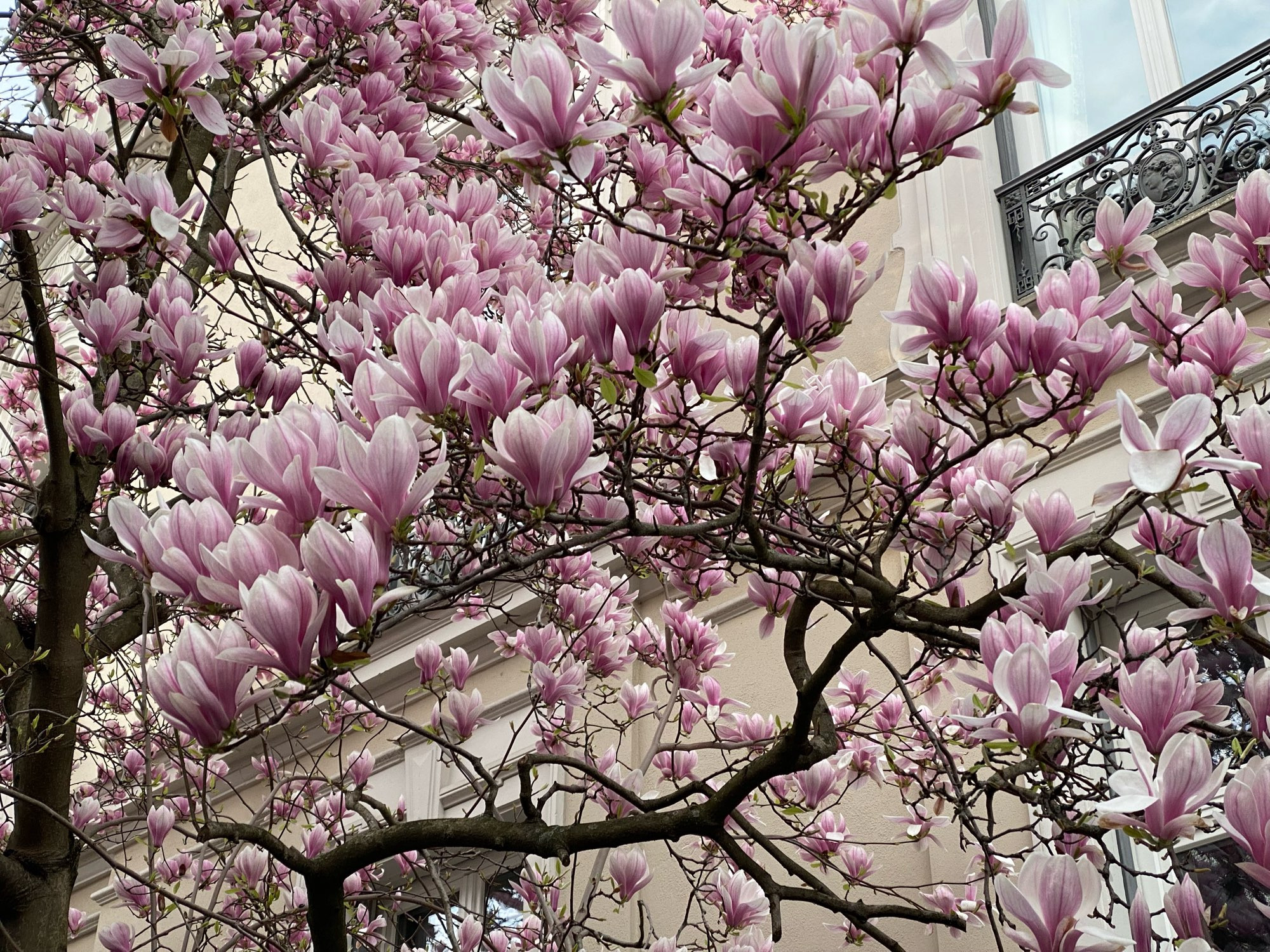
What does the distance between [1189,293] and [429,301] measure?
3488 millimetres

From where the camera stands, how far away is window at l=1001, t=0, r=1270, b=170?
4996mm

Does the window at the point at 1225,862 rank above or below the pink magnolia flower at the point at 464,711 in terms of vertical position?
below

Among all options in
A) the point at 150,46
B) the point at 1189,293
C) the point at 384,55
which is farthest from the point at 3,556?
the point at 1189,293

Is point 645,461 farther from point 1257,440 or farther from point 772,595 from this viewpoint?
point 1257,440

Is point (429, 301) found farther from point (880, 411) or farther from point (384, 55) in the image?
point (384, 55)

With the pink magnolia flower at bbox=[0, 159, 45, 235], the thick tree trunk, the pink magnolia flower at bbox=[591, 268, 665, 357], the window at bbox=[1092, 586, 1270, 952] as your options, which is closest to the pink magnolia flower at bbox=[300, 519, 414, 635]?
the pink magnolia flower at bbox=[591, 268, 665, 357]

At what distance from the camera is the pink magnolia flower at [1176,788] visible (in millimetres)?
1391

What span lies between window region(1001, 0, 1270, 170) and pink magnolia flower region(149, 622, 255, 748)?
4607 millimetres

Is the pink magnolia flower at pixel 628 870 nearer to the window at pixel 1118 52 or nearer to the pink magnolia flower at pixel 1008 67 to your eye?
the pink magnolia flower at pixel 1008 67

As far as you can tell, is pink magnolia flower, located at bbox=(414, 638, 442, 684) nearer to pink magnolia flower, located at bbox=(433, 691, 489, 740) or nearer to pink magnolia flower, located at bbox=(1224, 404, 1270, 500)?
pink magnolia flower, located at bbox=(433, 691, 489, 740)

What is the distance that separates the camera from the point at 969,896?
3410mm

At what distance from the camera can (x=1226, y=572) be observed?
1.55 m

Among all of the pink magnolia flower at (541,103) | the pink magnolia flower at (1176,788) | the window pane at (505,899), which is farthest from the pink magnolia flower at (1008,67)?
the window pane at (505,899)

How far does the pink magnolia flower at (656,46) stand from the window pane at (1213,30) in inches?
164
